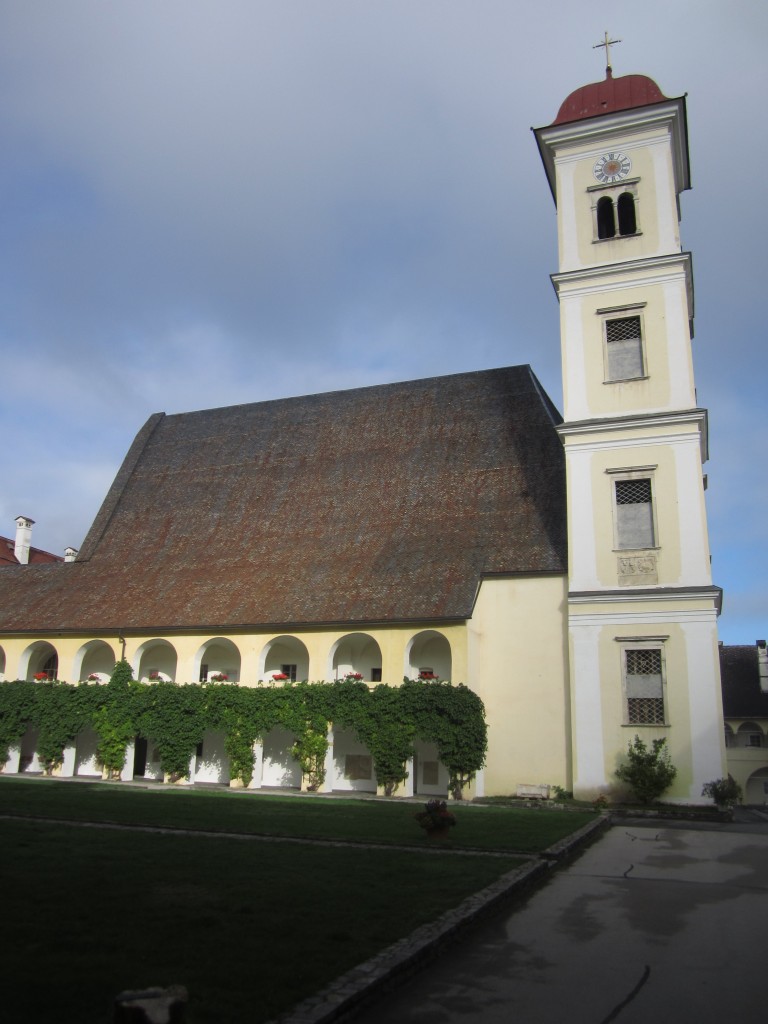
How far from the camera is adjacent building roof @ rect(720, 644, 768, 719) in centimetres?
5303

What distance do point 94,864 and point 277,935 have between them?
394 centimetres

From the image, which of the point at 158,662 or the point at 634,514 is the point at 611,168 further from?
the point at 158,662

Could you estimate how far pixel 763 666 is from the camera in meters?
54.3

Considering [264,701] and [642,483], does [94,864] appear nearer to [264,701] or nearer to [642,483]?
[264,701]

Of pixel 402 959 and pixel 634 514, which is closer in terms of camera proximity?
pixel 402 959

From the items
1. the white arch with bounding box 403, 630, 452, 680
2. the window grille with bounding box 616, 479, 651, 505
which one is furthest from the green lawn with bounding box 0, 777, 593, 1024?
the window grille with bounding box 616, 479, 651, 505

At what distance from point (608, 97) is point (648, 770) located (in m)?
19.4

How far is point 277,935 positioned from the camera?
7391 mm

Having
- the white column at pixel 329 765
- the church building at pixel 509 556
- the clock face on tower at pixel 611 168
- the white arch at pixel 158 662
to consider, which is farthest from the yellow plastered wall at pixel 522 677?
the clock face on tower at pixel 611 168

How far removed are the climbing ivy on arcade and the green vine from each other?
3 cm

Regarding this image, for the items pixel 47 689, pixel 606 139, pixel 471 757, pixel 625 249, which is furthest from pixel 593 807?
pixel 606 139

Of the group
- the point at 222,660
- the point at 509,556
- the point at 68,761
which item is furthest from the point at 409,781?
the point at 68,761

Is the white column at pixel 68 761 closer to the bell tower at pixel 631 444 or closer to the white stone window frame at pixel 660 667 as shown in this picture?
the bell tower at pixel 631 444

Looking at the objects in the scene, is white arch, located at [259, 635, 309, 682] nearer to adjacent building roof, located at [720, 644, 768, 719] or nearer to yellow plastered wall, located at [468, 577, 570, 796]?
yellow plastered wall, located at [468, 577, 570, 796]
